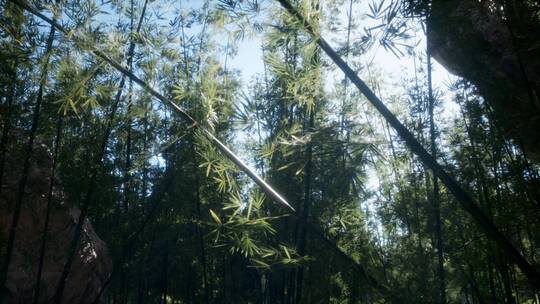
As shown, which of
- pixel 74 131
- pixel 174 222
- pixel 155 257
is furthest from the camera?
pixel 155 257

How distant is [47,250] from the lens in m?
7.97

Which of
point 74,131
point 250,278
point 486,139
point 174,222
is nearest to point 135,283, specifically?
point 250,278

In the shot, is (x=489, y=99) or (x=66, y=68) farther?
(x=489, y=99)

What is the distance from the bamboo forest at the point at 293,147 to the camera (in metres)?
2.26

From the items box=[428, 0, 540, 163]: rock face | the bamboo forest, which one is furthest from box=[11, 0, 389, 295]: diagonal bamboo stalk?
box=[428, 0, 540, 163]: rock face

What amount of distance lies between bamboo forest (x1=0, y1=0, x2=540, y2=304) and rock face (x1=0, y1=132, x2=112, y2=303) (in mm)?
41

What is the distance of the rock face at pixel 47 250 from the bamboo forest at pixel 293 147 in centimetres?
4

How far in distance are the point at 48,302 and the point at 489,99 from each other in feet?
31.0

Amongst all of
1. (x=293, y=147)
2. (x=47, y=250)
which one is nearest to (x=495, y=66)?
(x=293, y=147)

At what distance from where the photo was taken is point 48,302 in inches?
357

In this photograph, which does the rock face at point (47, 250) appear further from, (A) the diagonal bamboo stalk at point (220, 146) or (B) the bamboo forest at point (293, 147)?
(A) the diagonal bamboo stalk at point (220, 146)

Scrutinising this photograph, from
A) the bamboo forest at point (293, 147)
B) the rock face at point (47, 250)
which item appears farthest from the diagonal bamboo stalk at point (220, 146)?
the rock face at point (47, 250)

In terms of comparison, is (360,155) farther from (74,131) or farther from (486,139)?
(74,131)

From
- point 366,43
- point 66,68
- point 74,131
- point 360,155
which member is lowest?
point 360,155
